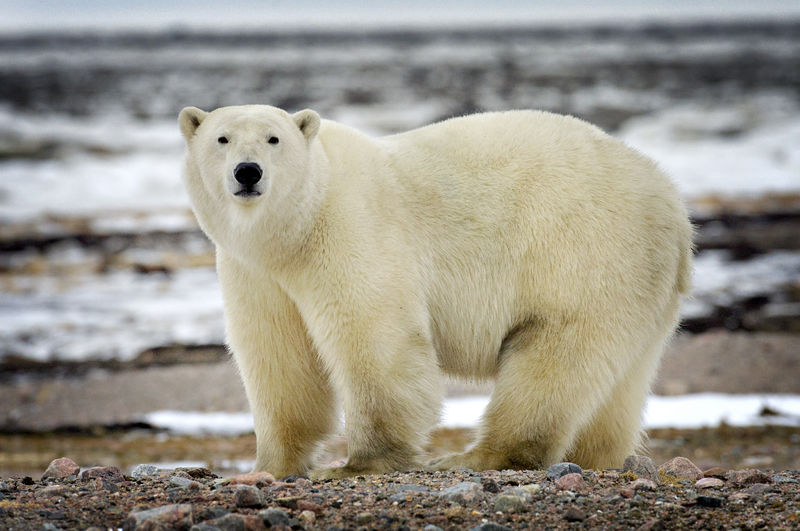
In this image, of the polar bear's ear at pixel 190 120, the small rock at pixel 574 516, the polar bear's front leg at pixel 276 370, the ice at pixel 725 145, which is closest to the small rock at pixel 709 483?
the small rock at pixel 574 516

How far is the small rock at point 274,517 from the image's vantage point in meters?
3.16

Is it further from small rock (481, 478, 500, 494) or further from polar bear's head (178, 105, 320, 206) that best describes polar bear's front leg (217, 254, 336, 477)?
Result: small rock (481, 478, 500, 494)

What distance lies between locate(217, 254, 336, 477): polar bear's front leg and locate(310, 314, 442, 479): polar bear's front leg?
11.5 inches

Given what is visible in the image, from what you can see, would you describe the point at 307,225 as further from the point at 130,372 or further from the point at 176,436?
the point at 130,372

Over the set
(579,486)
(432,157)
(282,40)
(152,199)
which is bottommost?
(579,486)

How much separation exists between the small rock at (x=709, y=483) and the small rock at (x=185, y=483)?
209 centimetres

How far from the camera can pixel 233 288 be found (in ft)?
14.4

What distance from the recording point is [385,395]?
4.14m

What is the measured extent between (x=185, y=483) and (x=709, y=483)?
2.20 metres

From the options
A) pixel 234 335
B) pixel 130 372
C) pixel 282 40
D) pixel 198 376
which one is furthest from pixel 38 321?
pixel 282 40

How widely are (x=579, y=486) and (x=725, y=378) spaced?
16.5ft

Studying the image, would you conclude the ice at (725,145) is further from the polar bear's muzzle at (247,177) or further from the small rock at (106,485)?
the small rock at (106,485)

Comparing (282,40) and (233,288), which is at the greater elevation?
(282,40)

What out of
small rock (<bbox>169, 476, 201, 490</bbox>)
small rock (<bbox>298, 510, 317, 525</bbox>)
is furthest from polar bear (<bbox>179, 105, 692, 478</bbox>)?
small rock (<bbox>298, 510, 317, 525</bbox>)
